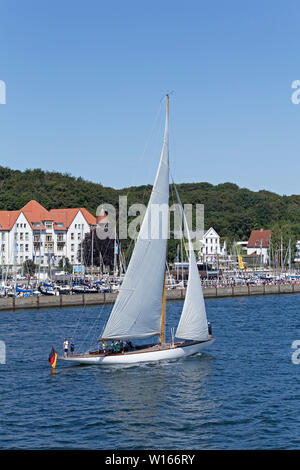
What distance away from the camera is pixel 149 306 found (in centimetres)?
3841

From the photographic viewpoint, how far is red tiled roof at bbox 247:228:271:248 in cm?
17725

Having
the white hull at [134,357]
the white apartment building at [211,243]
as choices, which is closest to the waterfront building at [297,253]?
the white apartment building at [211,243]

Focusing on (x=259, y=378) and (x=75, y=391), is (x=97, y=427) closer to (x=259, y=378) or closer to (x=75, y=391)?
(x=75, y=391)

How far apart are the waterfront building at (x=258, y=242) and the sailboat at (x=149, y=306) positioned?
449 feet

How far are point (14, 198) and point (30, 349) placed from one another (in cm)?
10423

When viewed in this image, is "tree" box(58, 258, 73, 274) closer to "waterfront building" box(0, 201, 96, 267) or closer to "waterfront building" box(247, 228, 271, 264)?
"waterfront building" box(0, 201, 96, 267)

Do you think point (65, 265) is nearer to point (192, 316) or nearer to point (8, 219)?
point (8, 219)

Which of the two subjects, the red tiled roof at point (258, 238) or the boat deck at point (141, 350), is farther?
the red tiled roof at point (258, 238)

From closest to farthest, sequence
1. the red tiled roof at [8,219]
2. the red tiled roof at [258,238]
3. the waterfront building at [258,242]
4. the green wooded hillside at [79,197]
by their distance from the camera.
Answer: the red tiled roof at [8,219] → the green wooded hillside at [79,197] → the waterfront building at [258,242] → the red tiled roof at [258,238]

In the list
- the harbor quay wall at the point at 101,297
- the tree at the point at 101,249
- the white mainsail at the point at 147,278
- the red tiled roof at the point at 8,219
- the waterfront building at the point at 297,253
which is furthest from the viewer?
the waterfront building at the point at 297,253

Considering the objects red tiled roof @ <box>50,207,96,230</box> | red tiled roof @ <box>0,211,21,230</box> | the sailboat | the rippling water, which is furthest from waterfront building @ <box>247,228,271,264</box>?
the sailboat

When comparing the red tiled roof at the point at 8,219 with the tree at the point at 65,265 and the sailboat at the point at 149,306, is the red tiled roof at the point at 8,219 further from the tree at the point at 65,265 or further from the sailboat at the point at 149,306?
the sailboat at the point at 149,306

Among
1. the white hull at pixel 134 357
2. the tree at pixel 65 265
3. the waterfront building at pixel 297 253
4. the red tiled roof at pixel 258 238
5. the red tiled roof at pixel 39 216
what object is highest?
the red tiled roof at pixel 39 216

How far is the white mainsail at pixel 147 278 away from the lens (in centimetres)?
3747
